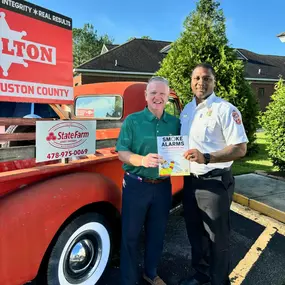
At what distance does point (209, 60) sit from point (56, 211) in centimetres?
648

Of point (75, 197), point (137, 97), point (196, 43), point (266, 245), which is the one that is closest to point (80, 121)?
point (75, 197)

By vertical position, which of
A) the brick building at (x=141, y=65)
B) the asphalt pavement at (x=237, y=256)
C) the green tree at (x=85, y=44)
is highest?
the green tree at (x=85, y=44)

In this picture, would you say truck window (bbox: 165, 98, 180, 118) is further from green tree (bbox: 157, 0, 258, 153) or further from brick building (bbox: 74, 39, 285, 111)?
brick building (bbox: 74, 39, 285, 111)

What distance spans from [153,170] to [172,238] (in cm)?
160

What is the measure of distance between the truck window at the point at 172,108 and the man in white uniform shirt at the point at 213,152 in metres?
1.31

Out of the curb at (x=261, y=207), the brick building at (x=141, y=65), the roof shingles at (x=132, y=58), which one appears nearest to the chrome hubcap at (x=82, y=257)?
the curb at (x=261, y=207)

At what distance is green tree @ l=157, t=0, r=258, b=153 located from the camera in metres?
7.43

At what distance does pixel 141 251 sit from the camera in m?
3.17

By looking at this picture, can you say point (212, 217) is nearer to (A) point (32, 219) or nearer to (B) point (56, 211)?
(B) point (56, 211)

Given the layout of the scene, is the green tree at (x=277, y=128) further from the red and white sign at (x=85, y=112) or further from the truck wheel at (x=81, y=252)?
the truck wheel at (x=81, y=252)

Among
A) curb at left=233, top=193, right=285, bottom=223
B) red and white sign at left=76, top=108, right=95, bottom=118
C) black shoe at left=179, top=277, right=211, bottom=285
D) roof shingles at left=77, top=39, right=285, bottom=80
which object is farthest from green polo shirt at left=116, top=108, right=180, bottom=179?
roof shingles at left=77, top=39, right=285, bottom=80

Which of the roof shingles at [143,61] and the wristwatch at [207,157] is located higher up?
the roof shingles at [143,61]

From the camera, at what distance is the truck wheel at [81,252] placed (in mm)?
2076

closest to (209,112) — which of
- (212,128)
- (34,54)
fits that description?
(212,128)
